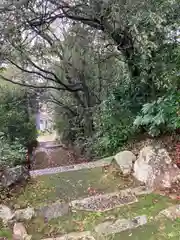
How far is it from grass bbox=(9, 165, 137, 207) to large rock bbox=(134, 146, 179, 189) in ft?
0.87

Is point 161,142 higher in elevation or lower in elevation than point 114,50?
lower

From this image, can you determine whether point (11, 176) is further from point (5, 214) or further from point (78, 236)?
point (78, 236)

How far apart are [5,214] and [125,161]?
1996mm

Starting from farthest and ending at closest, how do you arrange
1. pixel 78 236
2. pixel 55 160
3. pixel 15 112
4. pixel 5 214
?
pixel 55 160, pixel 15 112, pixel 5 214, pixel 78 236

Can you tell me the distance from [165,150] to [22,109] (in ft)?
26.0

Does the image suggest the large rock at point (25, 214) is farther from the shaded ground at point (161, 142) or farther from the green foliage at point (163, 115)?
the green foliage at point (163, 115)

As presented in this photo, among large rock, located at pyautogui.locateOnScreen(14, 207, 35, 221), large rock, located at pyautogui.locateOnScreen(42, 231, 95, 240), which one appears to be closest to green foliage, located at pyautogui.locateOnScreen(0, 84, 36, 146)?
A: large rock, located at pyautogui.locateOnScreen(14, 207, 35, 221)

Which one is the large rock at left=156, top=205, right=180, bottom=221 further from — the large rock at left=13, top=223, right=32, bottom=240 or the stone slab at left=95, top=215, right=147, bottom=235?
the large rock at left=13, top=223, right=32, bottom=240

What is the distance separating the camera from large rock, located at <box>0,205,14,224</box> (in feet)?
9.98

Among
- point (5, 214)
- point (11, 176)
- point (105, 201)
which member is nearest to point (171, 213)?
point (105, 201)

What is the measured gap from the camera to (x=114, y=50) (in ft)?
22.1

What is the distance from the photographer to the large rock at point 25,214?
3.08 metres

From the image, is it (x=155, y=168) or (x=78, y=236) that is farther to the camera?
(x=155, y=168)

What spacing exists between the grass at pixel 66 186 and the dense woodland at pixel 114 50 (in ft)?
3.68
